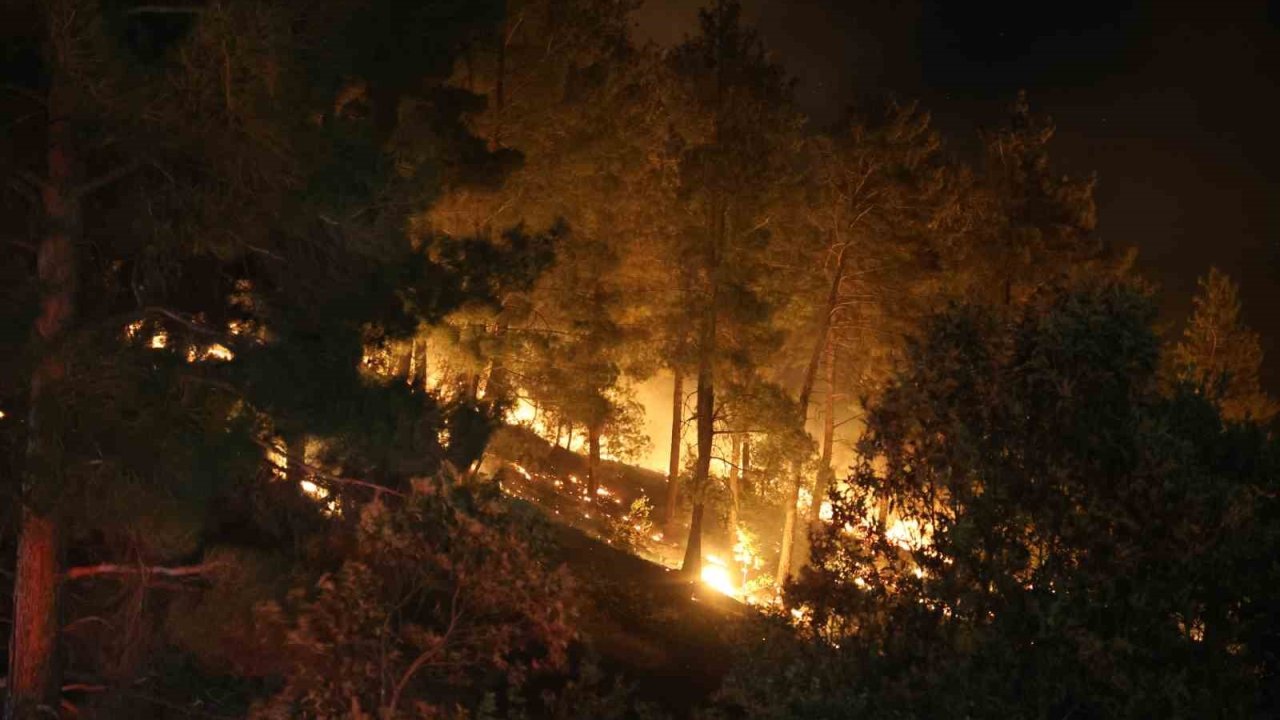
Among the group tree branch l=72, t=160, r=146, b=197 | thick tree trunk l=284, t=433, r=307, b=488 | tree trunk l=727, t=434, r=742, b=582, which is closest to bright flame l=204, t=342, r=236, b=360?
thick tree trunk l=284, t=433, r=307, b=488

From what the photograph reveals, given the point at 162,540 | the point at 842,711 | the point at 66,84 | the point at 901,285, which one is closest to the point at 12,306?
the point at 66,84

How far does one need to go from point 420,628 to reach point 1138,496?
5648 mm

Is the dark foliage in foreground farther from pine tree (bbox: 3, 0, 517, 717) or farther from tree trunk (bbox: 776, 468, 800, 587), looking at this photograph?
tree trunk (bbox: 776, 468, 800, 587)

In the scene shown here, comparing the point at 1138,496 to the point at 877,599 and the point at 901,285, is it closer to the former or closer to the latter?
the point at 877,599

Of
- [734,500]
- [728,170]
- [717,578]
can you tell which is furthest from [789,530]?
[728,170]

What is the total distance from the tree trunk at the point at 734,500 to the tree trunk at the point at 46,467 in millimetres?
14771

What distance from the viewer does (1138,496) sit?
5270mm

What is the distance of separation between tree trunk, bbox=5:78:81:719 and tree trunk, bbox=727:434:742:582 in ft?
48.5

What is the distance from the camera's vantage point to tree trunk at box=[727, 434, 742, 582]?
21688 millimetres

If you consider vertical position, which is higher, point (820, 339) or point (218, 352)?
point (820, 339)

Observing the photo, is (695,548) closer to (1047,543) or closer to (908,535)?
(908,535)

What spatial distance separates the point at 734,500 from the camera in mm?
21594

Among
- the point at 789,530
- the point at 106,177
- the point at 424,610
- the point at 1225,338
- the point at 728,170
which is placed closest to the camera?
the point at 106,177

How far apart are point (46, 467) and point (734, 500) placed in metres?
15.9
